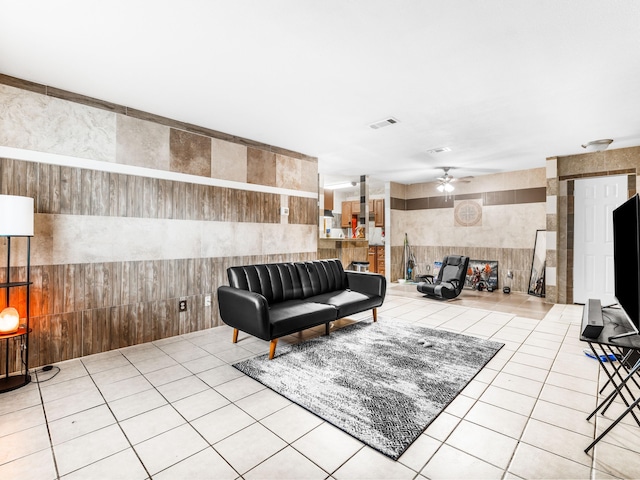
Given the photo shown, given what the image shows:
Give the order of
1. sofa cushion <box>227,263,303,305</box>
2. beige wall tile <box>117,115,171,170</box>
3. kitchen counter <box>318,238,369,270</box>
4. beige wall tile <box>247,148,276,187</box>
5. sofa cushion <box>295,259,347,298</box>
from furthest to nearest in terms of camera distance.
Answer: kitchen counter <box>318,238,369,270</box>
beige wall tile <box>247,148,276,187</box>
sofa cushion <box>295,259,347,298</box>
sofa cushion <box>227,263,303,305</box>
beige wall tile <box>117,115,171,170</box>

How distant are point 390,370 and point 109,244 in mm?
3245

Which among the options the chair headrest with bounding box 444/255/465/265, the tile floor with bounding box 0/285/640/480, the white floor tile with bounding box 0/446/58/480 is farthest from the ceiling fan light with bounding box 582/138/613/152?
the white floor tile with bounding box 0/446/58/480

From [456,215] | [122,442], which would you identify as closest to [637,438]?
[122,442]

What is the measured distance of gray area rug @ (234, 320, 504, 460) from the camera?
2.18 m

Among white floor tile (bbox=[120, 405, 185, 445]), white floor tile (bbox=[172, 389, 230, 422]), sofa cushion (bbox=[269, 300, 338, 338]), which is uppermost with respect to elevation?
sofa cushion (bbox=[269, 300, 338, 338])

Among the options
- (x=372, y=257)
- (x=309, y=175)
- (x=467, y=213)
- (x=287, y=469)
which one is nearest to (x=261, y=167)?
(x=309, y=175)

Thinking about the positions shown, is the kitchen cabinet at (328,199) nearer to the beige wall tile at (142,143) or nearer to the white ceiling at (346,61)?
the white ceiling at (346,61)

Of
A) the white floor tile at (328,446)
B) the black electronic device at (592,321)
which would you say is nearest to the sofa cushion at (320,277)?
the white floor tile at (328,446)

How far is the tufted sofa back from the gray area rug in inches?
26.4

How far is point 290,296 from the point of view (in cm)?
419

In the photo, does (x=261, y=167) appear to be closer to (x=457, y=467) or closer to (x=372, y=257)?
(x=457, y=467)

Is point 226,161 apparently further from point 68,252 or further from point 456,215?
point 456,215

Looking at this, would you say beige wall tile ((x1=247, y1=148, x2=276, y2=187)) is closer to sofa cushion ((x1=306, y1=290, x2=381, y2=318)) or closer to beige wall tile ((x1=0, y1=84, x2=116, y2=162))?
beige wall tile ((x1=0, y1=84, x2=116, y2=162))

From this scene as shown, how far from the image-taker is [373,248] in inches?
346
